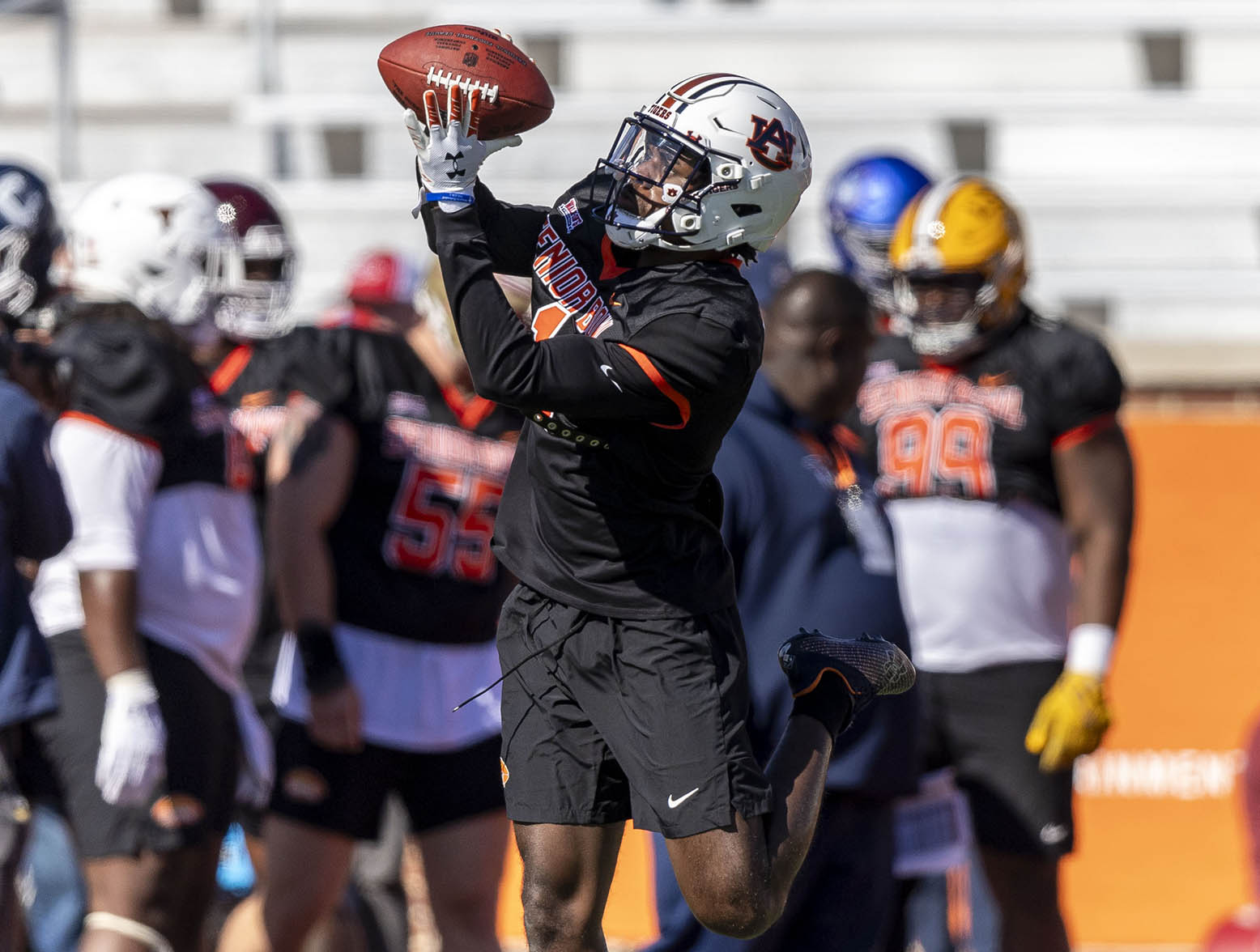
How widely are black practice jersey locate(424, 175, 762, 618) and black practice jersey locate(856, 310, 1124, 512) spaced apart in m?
1.84

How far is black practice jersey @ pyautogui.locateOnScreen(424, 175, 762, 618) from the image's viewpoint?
2.79m

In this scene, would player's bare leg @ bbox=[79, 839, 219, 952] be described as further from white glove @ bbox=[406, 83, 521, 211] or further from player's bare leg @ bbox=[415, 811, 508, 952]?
white glove @ bbox=[406, 83, 521, 211]

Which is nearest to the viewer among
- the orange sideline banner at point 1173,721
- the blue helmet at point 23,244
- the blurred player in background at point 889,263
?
the blue helmet at point 23,244

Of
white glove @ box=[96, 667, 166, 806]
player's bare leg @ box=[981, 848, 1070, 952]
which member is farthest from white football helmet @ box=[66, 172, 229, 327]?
player's bare leg @ box=[981, 848, 1070, 952]

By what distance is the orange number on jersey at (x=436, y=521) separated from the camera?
14.6 ft

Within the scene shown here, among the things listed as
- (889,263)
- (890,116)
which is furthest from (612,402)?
(890,116)

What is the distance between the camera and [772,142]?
3.00m

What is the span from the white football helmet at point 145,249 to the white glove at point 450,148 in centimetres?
165

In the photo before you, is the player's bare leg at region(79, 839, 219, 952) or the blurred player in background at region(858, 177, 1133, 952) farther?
the blurred player in background at region(858, 177, 1133, 952)

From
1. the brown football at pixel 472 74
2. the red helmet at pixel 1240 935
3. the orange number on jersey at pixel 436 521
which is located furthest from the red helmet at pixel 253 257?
the red helmet at pixel 1240 935

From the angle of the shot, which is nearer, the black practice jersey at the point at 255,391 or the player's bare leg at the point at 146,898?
the player's bare leg at the point at 146,898

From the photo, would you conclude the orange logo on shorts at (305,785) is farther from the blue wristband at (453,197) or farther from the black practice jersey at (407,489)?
the blue wristband at (453,197)

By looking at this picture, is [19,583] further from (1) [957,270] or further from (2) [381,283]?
(2) [381,283]

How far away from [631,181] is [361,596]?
5.96 ft
